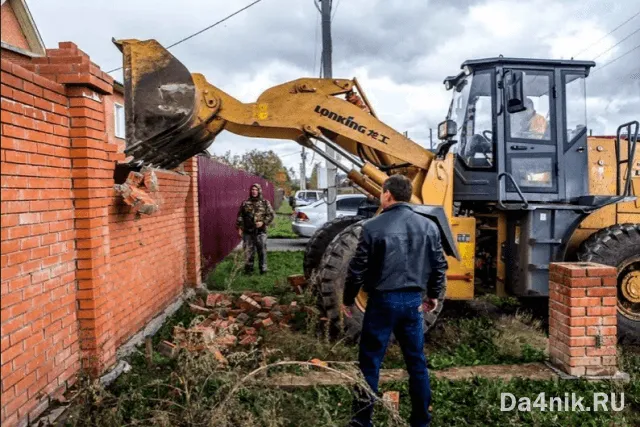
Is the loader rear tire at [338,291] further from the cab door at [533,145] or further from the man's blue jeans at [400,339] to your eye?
the cab door at [533,145]

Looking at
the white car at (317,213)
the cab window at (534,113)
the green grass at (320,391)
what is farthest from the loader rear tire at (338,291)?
the white car at (317,213)

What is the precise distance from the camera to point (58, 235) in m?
3.66

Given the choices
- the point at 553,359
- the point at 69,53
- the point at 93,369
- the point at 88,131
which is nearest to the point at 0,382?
the point at 93,369

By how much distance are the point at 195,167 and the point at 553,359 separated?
589cm

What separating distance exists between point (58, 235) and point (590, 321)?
4.29m

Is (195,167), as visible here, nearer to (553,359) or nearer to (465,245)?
(465,245)

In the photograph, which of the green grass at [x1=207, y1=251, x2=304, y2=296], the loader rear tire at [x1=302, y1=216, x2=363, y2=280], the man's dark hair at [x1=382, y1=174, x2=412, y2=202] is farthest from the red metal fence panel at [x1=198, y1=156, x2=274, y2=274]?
the man's dark hair at [x1=382, y1=174, x2=412, y2=202]

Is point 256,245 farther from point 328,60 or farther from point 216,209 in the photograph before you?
point 328,60

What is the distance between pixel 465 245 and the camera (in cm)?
572

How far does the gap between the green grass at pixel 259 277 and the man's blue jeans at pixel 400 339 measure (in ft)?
11.6

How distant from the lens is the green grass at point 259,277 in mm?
8109

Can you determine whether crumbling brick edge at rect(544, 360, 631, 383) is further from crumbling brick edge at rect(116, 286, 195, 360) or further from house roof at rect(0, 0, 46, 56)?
house roof at rect(0, 0, 46, 56)

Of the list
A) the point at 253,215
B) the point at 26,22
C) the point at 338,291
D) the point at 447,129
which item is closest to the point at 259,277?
the point at 253,215

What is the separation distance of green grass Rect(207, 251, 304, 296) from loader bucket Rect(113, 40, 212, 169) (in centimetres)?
244
